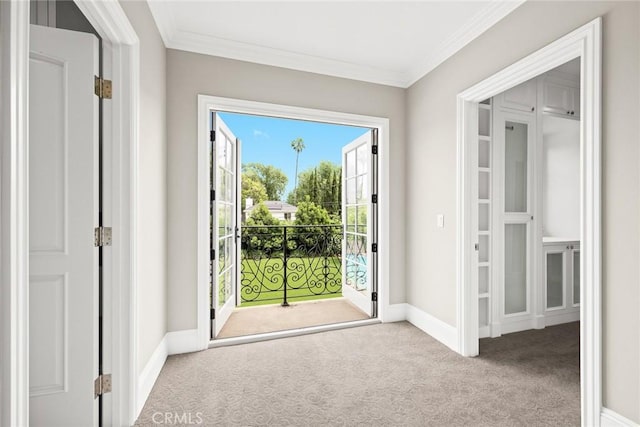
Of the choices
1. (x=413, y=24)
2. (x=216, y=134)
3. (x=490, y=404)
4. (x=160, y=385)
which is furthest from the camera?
(x=216, y=134)

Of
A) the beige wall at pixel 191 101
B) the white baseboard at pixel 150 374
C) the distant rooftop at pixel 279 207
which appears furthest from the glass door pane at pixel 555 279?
the distant rooftop at pixel 279 207

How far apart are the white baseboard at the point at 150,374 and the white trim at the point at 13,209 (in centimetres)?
106

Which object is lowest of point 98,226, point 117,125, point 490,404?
point 490,404

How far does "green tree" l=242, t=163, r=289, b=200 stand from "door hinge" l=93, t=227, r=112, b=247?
697 centimetres

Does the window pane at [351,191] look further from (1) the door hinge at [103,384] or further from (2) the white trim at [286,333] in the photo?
(1) the door hinge at [103,384]

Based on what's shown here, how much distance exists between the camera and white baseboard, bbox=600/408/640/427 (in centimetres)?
142

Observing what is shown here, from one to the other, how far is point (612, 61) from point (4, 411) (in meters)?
2.58

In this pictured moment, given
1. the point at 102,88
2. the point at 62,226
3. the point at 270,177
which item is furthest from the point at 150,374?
the point at 270,177

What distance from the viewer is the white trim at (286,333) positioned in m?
2.63

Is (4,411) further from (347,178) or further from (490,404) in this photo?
(347,178)

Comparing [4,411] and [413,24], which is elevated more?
[413,24]

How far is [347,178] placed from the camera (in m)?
4.05

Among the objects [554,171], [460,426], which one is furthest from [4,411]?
[554,171]

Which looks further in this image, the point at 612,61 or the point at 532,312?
the point at 532,312
